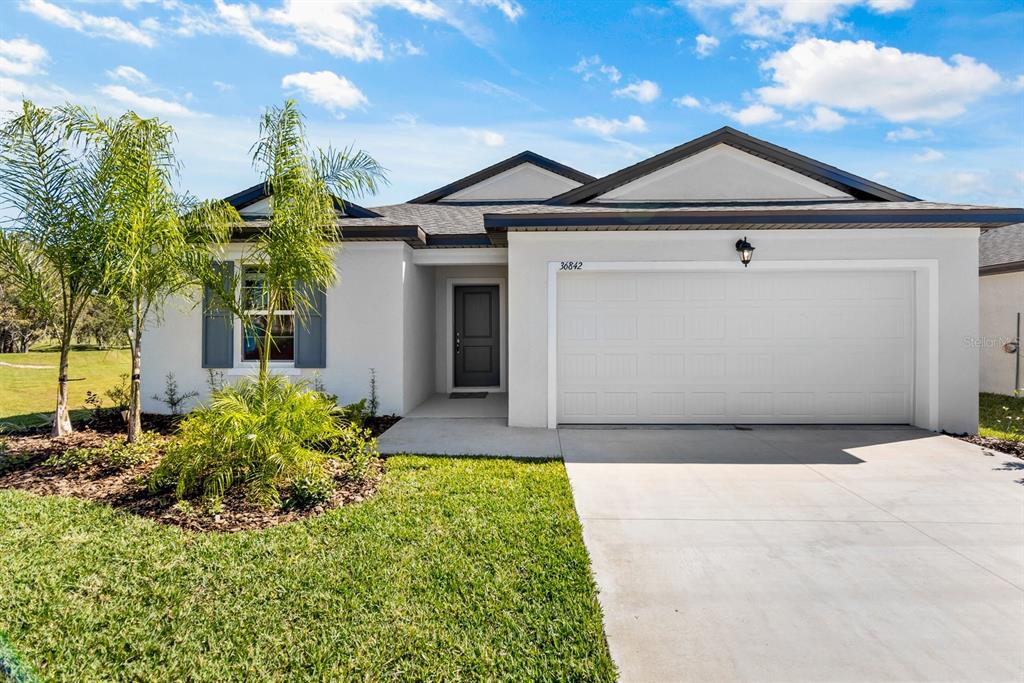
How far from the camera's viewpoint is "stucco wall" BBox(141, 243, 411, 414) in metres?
8.41

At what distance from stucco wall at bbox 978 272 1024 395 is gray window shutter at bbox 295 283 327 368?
546 inches

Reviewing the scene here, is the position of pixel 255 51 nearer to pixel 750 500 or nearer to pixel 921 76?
pixel 750 500

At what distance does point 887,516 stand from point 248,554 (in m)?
5.14

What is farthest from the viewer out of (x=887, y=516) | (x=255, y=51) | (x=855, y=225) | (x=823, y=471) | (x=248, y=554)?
(x=255, y=51)

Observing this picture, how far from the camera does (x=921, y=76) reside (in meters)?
8.78

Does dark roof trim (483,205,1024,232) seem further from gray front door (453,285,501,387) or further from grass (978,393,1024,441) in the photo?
gray front door (453,285,501,387)

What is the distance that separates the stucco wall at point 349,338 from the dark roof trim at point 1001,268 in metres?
12.5

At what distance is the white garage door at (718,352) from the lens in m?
7.77

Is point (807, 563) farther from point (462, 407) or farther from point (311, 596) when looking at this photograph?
point (462, 407)

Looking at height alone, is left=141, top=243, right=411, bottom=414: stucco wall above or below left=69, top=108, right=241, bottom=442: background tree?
below

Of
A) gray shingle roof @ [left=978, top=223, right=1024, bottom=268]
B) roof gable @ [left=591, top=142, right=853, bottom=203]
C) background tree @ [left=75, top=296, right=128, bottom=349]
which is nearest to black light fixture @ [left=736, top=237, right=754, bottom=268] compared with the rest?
roof gable @ [left=591, top=142, right=853, bottom=203]

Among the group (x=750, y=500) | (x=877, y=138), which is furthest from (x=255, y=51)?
(x=877, y=138)

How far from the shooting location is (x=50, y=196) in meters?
5.58

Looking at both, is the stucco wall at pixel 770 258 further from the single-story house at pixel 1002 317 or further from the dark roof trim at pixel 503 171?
the dark roof trim at pixel 503 171
